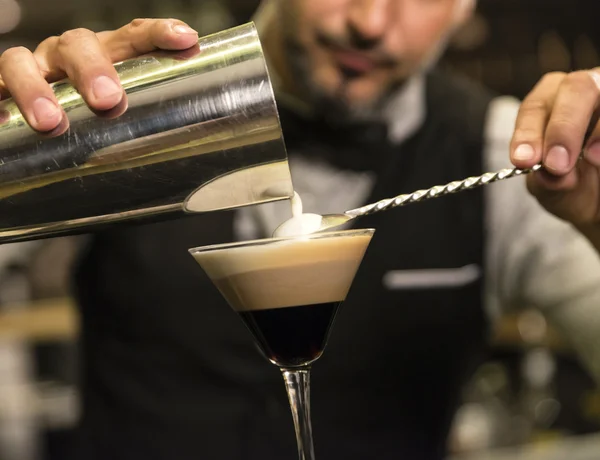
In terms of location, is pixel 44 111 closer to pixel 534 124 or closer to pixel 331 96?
pixel 534 124

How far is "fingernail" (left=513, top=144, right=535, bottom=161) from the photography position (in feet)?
2.88

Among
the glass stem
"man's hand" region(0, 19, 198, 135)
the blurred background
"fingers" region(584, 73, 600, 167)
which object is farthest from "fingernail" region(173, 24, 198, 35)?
the blurred background

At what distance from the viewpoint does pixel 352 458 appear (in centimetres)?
157

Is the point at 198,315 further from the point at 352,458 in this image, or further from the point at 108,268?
the point at 352,458

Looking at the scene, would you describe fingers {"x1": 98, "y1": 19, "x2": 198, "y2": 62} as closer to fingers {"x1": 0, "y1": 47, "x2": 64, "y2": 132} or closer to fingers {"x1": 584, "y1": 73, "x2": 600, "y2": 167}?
fingers {"x1": 0, "y1": 47, "x2": 64, "y2": 132}

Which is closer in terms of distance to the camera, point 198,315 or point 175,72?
point 175,72

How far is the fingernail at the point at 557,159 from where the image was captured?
89cm

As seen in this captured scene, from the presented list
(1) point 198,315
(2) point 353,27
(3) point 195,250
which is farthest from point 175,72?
(1) point 198,315

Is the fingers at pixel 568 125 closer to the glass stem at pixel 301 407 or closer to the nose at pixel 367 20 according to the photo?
the glass stem at pixel 301 407

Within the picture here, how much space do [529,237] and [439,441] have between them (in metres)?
0.49

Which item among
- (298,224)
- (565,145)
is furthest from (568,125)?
(298,224)

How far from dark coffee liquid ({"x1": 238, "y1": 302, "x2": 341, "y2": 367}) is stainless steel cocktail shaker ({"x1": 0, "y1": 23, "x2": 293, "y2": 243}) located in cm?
14

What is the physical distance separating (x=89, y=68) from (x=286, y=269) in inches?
10.9

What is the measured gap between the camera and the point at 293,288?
0.78 m
